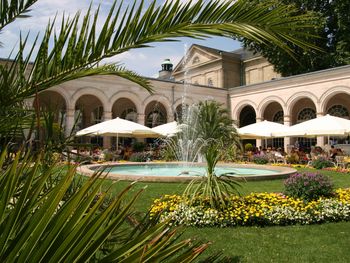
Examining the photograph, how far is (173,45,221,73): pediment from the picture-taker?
147 ft

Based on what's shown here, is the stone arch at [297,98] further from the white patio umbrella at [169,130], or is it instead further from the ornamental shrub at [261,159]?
the white patio umbrella at [169,130]

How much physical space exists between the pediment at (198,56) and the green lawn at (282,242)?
3897 cm

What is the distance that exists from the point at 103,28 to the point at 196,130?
21338 millimetres

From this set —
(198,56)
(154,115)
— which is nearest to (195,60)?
(198,56)

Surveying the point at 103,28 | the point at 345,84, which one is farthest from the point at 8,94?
the point at 345,84

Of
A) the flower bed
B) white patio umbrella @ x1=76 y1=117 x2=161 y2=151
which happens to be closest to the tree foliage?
white patio umbrella @ x1=76 y1=117 x2=161 y2=151

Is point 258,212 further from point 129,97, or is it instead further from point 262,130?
point 129,97

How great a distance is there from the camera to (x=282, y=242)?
559 centimetres

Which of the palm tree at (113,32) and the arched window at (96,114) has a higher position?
the arched window at (96,114)

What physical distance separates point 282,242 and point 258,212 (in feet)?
3.73

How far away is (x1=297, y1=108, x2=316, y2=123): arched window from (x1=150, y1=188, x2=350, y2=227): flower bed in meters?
25.4

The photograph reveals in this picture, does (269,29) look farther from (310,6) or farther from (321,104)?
(310,6)

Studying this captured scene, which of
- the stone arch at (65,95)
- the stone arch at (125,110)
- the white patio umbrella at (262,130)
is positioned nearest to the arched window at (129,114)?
the stone arch at (125,110)

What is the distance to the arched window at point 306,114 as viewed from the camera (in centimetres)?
3122
